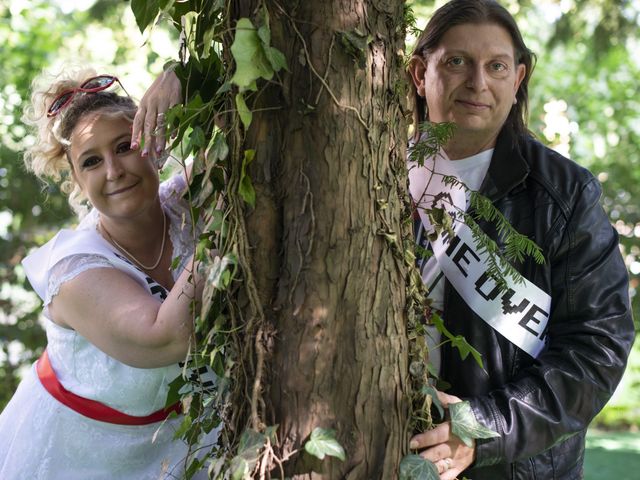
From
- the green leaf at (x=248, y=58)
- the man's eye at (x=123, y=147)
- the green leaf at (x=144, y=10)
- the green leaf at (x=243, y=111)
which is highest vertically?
the green leaf at (x=144, y=10)

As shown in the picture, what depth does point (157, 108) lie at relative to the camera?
207 centimetres

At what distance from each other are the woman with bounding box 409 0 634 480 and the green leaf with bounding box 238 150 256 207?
2.41 feet

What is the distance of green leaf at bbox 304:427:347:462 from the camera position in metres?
1.65

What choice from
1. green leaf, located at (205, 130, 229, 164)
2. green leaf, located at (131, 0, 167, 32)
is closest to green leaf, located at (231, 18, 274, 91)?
green leaf, located at (205, 130, 229, 164)

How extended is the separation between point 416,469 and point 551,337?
77cm

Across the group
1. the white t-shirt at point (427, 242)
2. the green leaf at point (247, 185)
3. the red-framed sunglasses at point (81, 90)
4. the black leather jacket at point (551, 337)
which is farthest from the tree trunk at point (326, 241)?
the red-framed sunglasses at point (81, 90)

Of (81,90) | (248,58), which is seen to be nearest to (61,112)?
(81,90)

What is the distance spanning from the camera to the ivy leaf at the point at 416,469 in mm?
1752

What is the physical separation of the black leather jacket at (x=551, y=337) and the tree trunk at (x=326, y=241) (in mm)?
506

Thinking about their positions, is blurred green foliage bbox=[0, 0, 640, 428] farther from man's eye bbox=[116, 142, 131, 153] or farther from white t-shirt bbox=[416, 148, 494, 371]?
white t-shirt bbox=[416, 148, 494, 371]

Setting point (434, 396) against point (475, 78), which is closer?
point (434, 396)

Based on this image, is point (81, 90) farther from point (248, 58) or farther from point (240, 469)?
point (240, 469)

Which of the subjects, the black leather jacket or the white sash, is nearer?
the black leather jacket

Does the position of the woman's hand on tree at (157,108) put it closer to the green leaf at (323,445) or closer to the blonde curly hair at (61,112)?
the blonde curly hair at (61,112)
